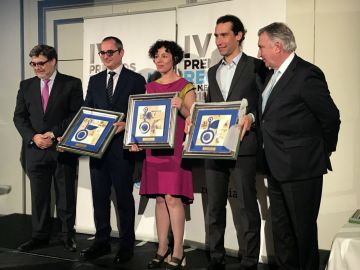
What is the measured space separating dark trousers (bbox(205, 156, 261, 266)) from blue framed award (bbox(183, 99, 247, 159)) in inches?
12.6

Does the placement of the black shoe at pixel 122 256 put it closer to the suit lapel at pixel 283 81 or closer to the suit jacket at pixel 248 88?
the suit jacket at pixel 248 88

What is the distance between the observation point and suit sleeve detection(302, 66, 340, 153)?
8.71 ft

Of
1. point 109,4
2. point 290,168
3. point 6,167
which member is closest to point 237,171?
point 290,168

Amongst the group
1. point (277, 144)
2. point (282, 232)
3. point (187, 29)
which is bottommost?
point (282, 232)

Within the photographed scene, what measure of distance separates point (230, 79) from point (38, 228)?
2.20m

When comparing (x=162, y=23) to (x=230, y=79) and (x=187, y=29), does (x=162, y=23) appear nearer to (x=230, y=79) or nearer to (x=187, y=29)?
(x=187, y=29)

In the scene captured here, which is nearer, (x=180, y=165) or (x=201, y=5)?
(x=180, y=165)

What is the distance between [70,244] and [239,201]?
1620 mm

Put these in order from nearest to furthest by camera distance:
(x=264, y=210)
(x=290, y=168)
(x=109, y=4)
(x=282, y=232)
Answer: (x=290, y=168)
(x=282, y=232)
(x=264, y=210)
(x=109, y=4)

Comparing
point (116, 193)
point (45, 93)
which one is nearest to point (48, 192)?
point (116, 193)

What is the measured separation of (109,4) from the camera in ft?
16.4

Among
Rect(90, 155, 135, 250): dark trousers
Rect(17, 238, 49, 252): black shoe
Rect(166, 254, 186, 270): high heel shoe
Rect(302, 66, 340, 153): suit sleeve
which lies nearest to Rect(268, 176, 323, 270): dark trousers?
Rect(302, 66, 340, 153): suit sleeve

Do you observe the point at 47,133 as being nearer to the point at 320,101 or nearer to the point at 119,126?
the point at 119,126

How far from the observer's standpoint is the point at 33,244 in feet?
13.5
